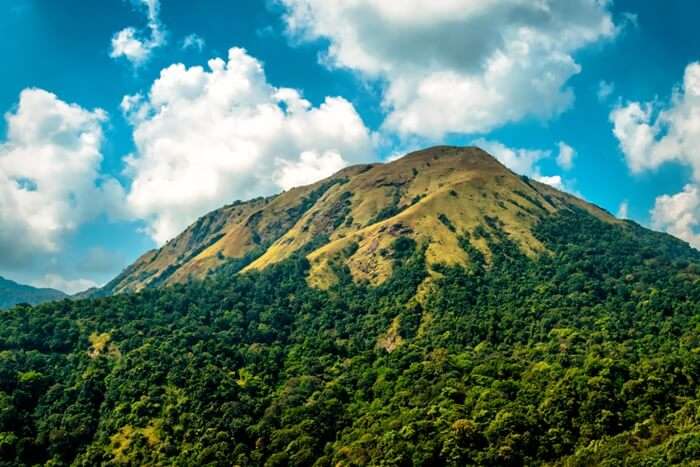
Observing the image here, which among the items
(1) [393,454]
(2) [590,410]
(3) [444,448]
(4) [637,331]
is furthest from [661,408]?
(4) [637,331]

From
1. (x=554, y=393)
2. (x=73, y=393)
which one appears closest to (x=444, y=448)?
(x=554, y=393)

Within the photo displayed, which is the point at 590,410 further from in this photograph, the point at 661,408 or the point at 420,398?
the point at 420,398

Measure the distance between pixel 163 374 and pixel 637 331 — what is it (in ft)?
492

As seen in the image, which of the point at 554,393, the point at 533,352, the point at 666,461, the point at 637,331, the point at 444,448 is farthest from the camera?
the point at 637,331

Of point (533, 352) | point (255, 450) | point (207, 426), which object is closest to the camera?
point (255, 450)

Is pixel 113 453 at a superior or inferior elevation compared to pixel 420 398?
inferior

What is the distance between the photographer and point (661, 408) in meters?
130

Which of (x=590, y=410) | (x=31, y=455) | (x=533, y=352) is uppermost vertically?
(x=533, y=352)

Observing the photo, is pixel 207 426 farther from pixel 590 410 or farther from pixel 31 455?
pixel 590 410

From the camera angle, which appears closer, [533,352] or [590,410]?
[590,410]

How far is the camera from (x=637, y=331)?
19625 centimetres

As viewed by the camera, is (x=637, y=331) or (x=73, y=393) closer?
(x=73, y=393)

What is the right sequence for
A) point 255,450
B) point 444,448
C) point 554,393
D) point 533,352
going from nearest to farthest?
point 444,448 → point 554,393 → point 255,450 → point 533,352

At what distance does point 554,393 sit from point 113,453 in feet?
362
